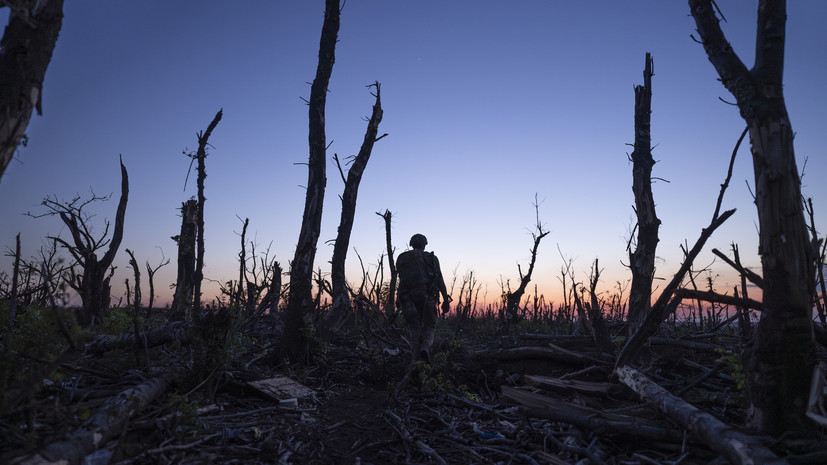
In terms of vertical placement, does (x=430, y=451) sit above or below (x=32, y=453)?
below

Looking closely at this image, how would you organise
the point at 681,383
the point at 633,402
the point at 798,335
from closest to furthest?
the point at 798,335, the point at 633,402, the point at 681,383

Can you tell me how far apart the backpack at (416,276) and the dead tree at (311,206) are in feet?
6.26

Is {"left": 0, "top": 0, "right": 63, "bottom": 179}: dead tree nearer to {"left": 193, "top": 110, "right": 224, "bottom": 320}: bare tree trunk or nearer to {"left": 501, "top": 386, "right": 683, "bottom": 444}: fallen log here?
{"left": 501, "top": 386, "right": 683, "bottom": 444}: fallen log

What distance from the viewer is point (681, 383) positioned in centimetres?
615

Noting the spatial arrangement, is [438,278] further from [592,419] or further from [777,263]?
[777,263]

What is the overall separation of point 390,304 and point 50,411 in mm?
13387

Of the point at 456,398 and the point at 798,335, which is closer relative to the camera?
the point at 798,335

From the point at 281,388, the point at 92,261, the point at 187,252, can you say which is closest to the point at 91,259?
the point at 92,261

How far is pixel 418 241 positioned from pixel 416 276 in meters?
0.97

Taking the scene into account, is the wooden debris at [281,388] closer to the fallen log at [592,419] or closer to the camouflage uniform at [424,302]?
the camouflage uniform at [424,302]

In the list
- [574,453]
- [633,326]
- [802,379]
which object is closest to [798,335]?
[802,379]

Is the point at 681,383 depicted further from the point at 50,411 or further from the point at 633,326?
the point at 50,411

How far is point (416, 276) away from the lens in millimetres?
9016

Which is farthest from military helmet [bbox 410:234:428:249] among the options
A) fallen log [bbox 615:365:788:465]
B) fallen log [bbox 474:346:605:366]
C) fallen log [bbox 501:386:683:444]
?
fallen log [bbox 615:365:788:465]
